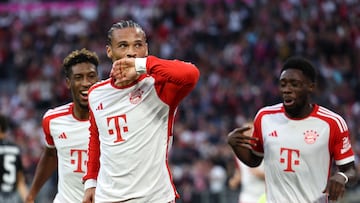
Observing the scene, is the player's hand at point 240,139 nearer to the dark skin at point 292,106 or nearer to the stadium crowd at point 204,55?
the dark skin at point 292,106

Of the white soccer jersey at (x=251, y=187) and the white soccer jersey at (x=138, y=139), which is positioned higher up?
the white soccer jersey at (x=138, y=139)

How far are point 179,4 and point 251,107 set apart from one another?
6062 mm

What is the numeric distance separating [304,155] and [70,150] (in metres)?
2.08

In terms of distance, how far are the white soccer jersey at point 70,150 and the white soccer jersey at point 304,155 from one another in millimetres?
1649

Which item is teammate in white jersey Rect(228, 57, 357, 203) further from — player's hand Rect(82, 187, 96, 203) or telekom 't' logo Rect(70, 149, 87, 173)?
telekom 't' logo Rect(70, 149, 87, 173)

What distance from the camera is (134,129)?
247 inches

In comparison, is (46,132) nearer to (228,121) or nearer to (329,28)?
(228,121)

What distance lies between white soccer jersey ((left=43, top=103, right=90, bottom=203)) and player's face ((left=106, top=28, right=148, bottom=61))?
64.7 inches

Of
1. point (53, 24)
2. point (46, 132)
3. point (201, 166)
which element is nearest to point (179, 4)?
point (53, 24)

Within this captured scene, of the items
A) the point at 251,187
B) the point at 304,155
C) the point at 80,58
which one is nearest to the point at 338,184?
the point at 304,155

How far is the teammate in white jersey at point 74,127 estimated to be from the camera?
7.75m

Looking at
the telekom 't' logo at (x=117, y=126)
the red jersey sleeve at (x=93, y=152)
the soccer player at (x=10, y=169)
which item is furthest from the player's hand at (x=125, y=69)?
the soccer player at (x=10, y=169)

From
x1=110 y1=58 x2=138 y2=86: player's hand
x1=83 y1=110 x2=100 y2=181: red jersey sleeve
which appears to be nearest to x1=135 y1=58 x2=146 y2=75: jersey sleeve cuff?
x1=110 y1=58 x2=138 y2=86: player's hand

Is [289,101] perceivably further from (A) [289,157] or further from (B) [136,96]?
(B) [136,96]
